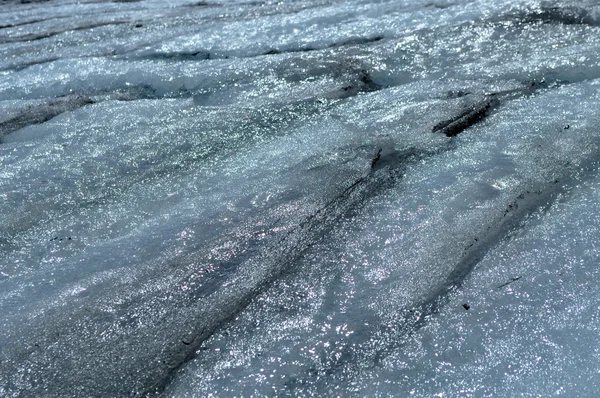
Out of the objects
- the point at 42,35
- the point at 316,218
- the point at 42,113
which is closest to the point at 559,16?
the point at 316,218

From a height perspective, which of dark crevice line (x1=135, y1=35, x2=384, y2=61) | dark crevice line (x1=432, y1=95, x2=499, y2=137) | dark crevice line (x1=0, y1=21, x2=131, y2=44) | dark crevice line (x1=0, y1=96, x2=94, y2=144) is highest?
dark crevice line (x1=0, y1=21, x2=131, y2=44)

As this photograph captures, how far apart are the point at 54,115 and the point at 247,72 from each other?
1003 millimetres

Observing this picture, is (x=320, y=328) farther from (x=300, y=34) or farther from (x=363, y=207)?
(x=300, y=34)

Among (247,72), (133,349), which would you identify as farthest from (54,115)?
(133,349)

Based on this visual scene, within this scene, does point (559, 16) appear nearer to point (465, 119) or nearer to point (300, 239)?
point (465, 119)

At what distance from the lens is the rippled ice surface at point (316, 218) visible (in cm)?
142

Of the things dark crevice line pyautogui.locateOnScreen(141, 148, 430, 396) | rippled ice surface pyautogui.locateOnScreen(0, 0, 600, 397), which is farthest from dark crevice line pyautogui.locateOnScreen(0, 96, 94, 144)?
dark crevice line pyautogui.locateOnScreen(141, 148, 430, 396)

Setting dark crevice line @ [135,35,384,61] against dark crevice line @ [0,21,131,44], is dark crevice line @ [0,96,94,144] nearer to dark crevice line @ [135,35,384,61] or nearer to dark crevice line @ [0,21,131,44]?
dark crevice line @ [135,35,384,61]

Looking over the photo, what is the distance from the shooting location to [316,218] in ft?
6.38

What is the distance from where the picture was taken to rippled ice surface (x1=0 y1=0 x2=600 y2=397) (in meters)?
1.42

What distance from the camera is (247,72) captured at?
3127 millimetres

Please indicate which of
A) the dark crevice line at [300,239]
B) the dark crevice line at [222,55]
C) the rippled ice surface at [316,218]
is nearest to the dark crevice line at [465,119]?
the rippled ice surface at [316,218]

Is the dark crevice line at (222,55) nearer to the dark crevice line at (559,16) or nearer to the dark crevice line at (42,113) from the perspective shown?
the dark crevice line at (42,113)

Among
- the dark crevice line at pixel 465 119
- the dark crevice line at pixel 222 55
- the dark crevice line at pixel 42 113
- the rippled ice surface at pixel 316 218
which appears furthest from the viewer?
the dark crevice line at pixel 222 55
